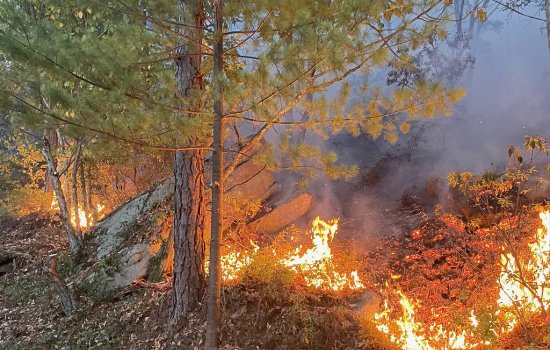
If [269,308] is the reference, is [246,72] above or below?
above

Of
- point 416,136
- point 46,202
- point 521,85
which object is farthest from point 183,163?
point 521,85

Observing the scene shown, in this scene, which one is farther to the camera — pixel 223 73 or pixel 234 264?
pixel 234 264

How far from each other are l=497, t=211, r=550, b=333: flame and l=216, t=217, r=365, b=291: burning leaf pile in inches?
66.9

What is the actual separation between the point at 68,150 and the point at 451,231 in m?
8.20

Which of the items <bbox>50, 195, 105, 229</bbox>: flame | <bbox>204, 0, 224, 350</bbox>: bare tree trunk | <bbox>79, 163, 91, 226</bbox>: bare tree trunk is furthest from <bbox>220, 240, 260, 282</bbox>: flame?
<bbox>50, 195, 105, 229</bbox>: flame

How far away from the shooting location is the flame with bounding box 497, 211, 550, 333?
4355mm

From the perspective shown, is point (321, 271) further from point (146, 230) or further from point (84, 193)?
point (84, 193)

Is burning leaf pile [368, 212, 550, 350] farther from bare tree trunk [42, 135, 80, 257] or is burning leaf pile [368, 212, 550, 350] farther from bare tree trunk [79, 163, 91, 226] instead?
bare tree trunk [79, 163, 91, 226]

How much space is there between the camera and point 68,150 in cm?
962

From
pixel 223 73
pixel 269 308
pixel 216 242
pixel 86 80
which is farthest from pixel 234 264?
pixel 86 80

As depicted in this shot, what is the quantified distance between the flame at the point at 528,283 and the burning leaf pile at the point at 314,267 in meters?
1.70

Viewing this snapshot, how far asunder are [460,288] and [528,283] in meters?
1.89

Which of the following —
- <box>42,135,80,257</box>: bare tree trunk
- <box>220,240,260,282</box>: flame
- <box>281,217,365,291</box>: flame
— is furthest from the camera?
<box>42,135,80,257</box>: bare tree trunk

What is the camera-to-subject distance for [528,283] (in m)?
4.20
